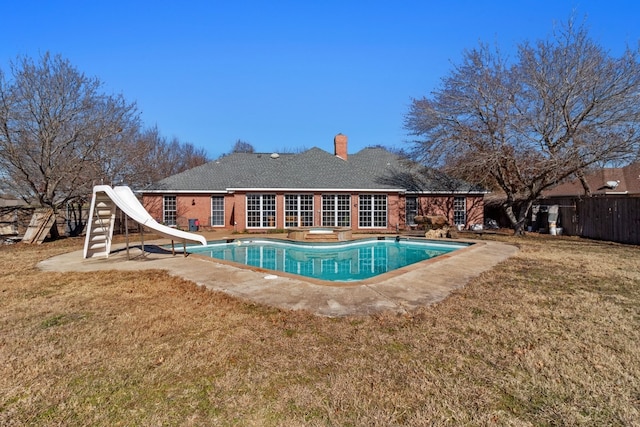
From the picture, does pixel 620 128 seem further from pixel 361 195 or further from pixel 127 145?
pixel 127 145

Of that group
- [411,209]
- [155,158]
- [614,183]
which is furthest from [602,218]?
[155,158]

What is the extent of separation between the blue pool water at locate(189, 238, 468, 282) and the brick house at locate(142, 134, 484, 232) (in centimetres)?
398

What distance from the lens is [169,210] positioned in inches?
817

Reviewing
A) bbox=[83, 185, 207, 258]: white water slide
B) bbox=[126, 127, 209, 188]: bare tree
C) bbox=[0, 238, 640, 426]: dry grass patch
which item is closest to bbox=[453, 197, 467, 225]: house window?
bbox=[0, 238, 640, 426]: dry grass patch

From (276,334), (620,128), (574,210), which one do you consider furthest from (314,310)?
(574,210)

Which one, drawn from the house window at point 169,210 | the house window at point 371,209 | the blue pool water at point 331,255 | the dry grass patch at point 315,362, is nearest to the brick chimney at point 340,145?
the house window at point 371,209

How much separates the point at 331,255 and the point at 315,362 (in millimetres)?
9824

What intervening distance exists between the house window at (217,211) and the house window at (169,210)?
7.64 ft

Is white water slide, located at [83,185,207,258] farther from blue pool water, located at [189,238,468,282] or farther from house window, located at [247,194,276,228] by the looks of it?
house window, located at [247,194,276,228]

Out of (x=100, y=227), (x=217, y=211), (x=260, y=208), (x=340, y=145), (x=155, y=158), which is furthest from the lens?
(x=155, y=158)

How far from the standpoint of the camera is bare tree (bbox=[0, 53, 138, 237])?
14.2 m

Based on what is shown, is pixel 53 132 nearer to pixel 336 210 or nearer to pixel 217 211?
pixel 217 211

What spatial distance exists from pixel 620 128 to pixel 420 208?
35.1 ft

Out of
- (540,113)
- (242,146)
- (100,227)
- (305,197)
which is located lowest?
(100,227)
